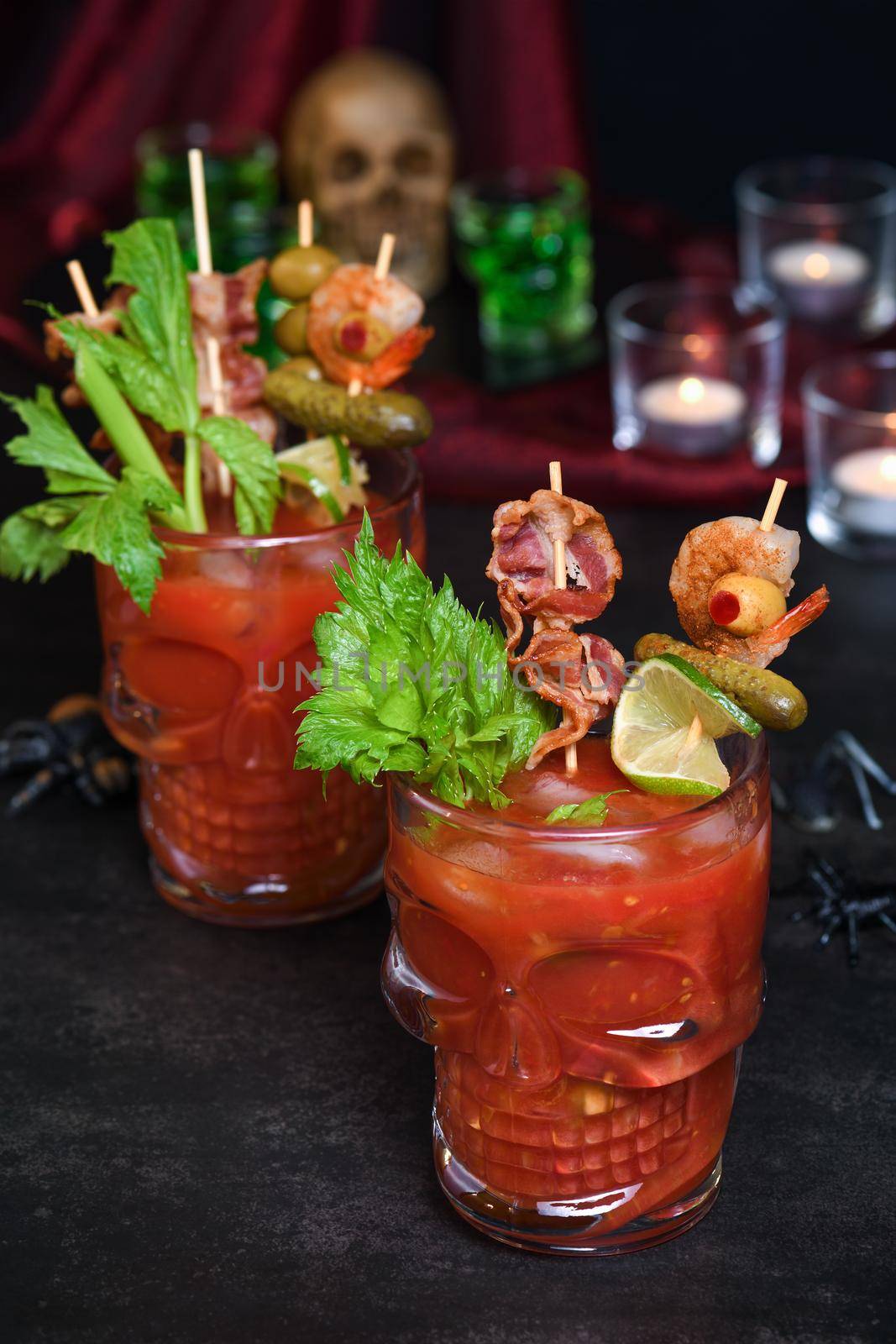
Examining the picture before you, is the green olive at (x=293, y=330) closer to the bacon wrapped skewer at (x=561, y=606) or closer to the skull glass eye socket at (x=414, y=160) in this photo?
the bacon wrapped skewer at (x=561, y=606)

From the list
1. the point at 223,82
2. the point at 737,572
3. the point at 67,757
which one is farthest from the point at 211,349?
the point at 223,82

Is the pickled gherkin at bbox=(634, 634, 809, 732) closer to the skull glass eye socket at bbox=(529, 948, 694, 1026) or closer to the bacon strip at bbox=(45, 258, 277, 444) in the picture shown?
the skull glass eye socket at bbox=(529, 948, 694, 1026)

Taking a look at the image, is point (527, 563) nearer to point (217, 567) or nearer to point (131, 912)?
point (217, 567)

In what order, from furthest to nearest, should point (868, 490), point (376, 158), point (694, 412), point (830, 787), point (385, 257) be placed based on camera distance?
point (376, 158)
point (694, 412)
point (868, 490)
point (830, 787)
point (385, 257)

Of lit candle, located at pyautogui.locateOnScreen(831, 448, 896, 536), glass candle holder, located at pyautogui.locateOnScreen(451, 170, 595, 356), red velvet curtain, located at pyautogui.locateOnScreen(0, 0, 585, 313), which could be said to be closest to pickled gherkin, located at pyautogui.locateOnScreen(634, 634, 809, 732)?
lit candle, located at pyautogui.locateOnScreen(831, 448, 896, 536)

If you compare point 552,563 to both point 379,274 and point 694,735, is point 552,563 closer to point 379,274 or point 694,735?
point 694,735

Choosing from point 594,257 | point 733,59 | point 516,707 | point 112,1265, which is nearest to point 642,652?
point 516,707

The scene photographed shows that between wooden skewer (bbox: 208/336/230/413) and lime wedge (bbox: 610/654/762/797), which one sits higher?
wooden skewer (bbox: 208/336/230/413)

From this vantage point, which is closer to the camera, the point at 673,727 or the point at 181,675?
the point at 673,727
